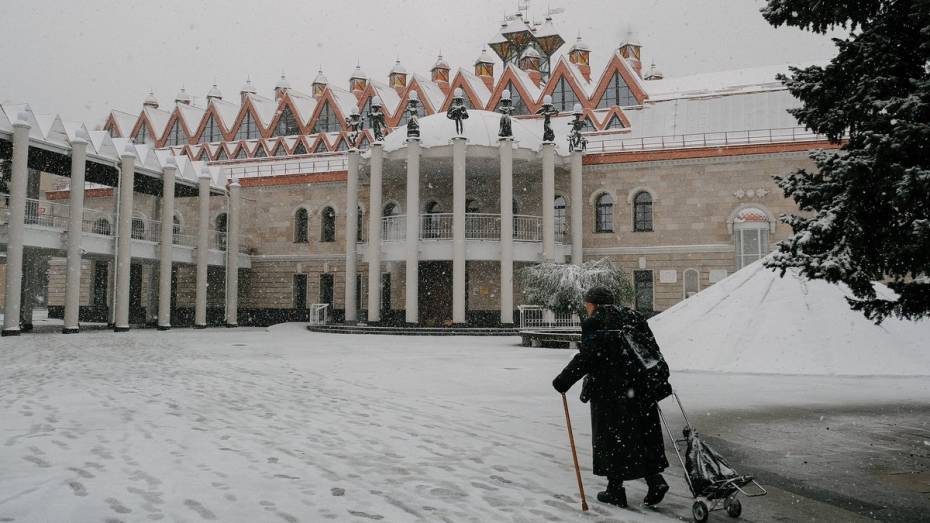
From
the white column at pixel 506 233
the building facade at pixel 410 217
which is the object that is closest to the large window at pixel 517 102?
the building facade at pixel 410 217

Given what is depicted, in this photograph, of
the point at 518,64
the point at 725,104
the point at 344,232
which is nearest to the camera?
the point at 344,232

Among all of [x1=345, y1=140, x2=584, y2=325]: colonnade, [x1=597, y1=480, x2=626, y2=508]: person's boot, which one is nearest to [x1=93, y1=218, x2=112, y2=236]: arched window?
[x1=345, y1=140, x2=584, y2=325]: colonnade

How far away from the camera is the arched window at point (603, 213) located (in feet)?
102

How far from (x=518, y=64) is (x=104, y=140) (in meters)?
39.0

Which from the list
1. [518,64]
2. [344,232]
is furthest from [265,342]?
[518,64]

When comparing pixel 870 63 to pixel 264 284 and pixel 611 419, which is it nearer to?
pixel 611 419

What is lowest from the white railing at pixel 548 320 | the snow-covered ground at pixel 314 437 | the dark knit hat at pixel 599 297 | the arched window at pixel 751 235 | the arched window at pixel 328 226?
the snow-covered ground at pixel 314 437

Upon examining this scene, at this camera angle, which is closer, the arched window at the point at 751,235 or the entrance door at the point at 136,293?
the arched window at the point at 751,235

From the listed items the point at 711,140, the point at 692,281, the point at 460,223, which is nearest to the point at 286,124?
the point at 460,223

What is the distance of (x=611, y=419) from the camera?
4988mm

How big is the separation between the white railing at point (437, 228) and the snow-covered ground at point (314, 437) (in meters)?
15.1

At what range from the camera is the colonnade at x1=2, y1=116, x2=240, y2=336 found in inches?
882

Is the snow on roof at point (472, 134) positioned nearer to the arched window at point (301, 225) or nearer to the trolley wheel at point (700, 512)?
the arched window at point (301, 225)

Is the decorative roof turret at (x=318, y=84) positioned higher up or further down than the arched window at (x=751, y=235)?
higher up
